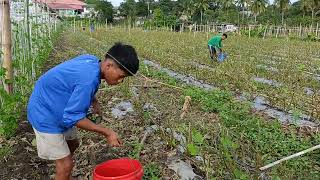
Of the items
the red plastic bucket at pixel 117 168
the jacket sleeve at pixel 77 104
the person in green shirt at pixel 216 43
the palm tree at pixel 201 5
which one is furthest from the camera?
the palm tree at pixel 201 5

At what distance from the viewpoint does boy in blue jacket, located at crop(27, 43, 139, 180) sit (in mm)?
2490

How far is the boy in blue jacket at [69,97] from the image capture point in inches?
98.0

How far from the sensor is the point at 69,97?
266 cm

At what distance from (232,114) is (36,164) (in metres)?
2.62

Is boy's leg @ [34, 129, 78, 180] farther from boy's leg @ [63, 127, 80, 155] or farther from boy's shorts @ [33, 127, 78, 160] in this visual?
boy's leg @ [63, 127, 80, 155]

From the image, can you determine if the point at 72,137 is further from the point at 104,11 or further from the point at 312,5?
the point at 104,11

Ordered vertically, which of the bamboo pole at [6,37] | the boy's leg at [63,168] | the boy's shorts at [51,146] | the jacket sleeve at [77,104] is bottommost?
the boy's leg at [63,168]

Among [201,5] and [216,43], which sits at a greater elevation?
[201,5]

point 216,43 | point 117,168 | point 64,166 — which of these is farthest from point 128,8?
point 117,168

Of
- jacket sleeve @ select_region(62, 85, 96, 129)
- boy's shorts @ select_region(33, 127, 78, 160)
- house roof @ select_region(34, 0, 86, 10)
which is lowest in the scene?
boy's shorts @ select_region(33, 127, 78, 160)

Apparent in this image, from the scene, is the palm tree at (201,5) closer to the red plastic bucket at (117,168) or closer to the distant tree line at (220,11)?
the distant tree line at (220,11)

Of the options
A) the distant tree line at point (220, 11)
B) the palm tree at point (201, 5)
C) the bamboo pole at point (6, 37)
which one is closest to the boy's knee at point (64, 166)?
the bamboo pole at point (6, 37)

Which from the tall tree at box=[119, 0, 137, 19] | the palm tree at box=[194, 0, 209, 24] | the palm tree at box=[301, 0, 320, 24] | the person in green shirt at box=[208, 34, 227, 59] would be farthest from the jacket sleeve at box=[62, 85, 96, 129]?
the tall tree at box=[119, 0, 137, 19]

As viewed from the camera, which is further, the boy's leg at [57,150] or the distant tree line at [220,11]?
the distant tree line at [220,11]
